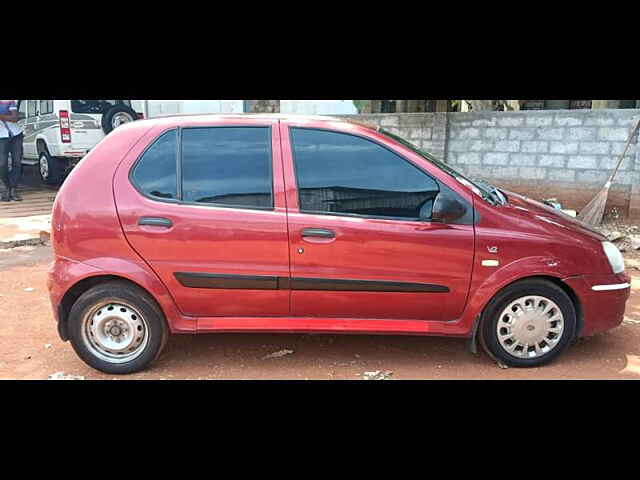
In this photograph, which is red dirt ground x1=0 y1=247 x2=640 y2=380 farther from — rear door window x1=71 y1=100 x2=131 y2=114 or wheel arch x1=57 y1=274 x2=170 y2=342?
rear door window x1=71 y1=100 x2=131 y2=114

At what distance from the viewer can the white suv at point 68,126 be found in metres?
11.1

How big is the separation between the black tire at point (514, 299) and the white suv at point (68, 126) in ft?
33.4

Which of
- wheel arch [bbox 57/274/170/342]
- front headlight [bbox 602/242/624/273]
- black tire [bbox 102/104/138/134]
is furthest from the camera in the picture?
black tire [bbox 102/104/138/134]

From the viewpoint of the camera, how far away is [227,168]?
11.4 ft

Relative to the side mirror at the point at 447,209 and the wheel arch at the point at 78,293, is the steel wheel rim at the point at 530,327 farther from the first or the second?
the wheel arch at the point at 78,293

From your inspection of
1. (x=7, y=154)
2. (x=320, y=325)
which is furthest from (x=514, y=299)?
(x=7, y=154)

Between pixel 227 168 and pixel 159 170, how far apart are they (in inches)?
18.3

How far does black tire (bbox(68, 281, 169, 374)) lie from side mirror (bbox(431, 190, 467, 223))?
2.02m

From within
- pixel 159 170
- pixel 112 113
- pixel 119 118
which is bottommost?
pixel 159 170

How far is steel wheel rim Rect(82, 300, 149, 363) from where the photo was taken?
3.49 meters

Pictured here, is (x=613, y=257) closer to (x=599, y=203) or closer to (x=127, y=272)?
(x=127, y=272)

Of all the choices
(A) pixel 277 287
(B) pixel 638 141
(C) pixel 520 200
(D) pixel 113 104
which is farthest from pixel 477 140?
(D) pixel 113 104

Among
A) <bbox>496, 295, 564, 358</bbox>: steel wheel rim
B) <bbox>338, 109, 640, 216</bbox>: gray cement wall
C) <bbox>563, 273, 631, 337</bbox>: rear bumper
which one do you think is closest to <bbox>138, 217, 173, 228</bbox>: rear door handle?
<bbox>496, 295, 564, 358</bbox>: steel wheel rim

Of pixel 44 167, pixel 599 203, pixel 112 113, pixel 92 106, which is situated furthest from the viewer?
pixel 44 167
